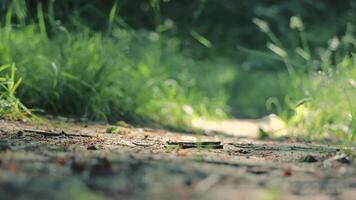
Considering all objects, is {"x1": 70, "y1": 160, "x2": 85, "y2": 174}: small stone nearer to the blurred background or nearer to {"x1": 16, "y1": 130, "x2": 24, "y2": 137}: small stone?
{"x1": 16, "y1": 130, "x2": 24, "y2": 137}: small stone

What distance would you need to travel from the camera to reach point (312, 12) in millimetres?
8836

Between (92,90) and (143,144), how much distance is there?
4.18 feet

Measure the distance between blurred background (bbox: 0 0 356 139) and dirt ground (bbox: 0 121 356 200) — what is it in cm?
94

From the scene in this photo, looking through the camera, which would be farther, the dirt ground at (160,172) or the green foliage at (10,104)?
the green foliage at (10,104)

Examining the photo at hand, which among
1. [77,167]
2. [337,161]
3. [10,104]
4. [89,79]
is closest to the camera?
[77,167]

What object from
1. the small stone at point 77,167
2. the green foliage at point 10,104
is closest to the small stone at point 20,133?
the green foliage at point 10,104

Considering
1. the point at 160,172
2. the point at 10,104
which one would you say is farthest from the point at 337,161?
the point at 10,104

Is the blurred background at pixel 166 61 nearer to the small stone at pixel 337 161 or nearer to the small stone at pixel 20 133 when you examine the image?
the small stone at pixel 20 133

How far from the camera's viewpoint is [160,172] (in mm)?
1703

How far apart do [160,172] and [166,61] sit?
13.2ft

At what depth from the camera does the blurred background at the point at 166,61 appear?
3.66m

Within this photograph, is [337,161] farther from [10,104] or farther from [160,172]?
[10,104]

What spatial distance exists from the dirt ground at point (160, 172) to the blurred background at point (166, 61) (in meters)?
0.94

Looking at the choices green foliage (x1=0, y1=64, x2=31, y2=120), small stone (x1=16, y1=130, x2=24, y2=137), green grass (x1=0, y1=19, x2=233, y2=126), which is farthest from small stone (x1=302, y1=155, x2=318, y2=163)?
green grass (x1=0, y1=19, x2=233, y2=126)
